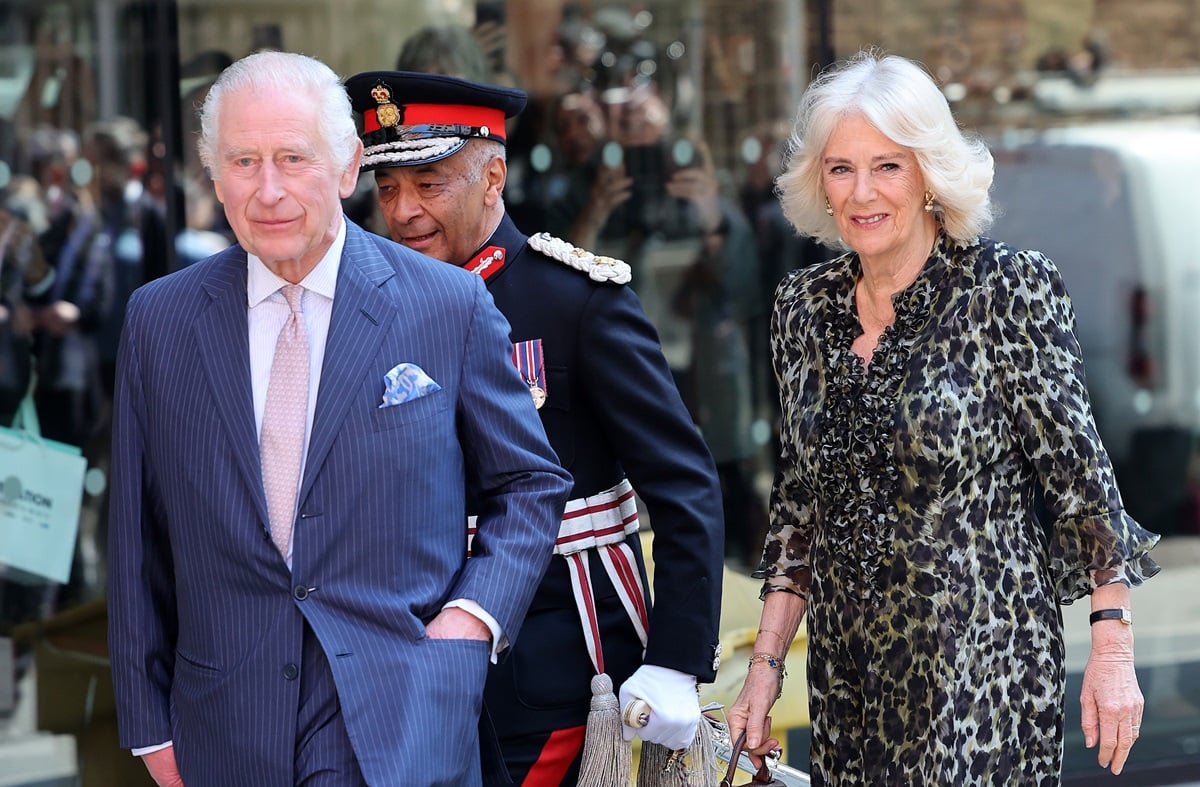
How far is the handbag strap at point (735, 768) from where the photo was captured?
285cm

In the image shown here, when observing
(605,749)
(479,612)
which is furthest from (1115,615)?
(479,612)

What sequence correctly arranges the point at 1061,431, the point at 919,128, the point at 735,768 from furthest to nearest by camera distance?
1. the point at 735,768
2. the point at 919,128
3. the point at 1061,431

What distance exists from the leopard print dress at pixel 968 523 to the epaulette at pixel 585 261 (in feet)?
1.42

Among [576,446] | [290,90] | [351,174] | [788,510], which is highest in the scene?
[290,90]

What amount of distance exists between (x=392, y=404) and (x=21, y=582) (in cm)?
305

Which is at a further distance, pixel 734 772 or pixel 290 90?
pixel 734 772

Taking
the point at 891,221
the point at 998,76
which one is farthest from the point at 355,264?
the point at 998,76

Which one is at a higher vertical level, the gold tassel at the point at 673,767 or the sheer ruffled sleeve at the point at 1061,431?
the sheer ruffled sleeve at the point at 1061,431

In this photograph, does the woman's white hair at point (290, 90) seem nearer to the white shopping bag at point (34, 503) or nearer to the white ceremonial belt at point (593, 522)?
the white ceremonial belt at point (593, 522)

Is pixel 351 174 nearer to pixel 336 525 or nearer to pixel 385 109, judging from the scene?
pixel 385 109

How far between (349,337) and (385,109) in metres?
0.63

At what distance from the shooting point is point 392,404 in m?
2.34

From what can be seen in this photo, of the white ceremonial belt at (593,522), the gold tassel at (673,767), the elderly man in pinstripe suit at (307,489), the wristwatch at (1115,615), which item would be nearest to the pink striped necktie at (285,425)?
the elderly man in pinstripe suit at (307,489)

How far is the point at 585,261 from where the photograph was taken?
9.50ft
